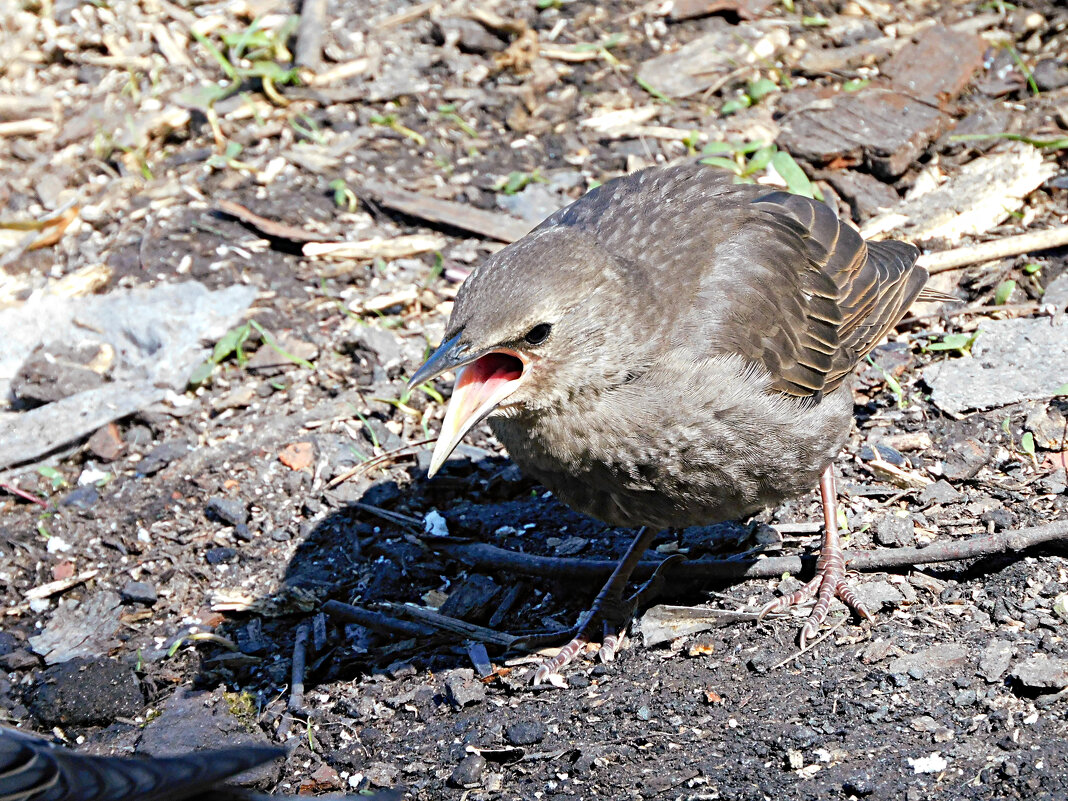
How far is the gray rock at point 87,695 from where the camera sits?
191 inches

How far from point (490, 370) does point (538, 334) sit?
0.29 m

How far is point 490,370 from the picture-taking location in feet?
14.6

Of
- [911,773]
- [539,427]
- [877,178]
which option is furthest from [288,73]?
[911,773]

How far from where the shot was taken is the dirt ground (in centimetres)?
434

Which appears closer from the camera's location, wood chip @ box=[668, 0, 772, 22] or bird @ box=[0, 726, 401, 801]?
bird @ box=[0, 726, 401, 801]

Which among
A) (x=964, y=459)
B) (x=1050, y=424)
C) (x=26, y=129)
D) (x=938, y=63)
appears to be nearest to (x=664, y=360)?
(x=964, y=459)

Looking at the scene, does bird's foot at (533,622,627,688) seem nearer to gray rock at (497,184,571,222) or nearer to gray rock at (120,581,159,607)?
gray rock at (120,581,159,607)

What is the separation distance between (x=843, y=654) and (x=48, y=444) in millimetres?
4303

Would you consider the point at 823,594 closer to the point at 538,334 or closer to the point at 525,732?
the point at 525,732

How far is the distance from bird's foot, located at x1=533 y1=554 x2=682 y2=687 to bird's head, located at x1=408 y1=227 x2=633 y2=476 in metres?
1.21

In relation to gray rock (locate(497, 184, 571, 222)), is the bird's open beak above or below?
above

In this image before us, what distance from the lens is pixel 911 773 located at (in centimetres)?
380

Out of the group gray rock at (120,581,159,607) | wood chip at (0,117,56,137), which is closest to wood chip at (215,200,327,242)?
wood chip at (0,117,56,137)

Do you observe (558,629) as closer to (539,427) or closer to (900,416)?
(539,427)
